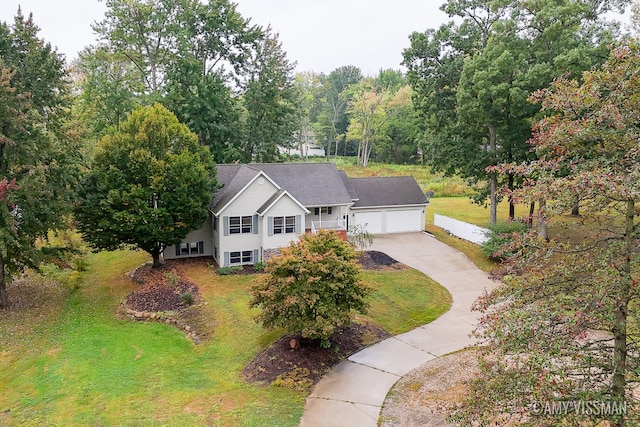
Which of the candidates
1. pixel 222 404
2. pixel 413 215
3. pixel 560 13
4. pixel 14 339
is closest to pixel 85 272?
pixel 14 339

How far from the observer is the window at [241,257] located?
2541cm

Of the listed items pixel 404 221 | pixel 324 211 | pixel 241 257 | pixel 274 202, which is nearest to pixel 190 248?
pixel 241 257

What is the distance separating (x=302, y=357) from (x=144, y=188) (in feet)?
39.5

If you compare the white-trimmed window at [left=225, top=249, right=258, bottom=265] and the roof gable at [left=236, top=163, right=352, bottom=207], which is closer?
the white-trimmed window at [left=225, top=249, right=258, bottom=265]

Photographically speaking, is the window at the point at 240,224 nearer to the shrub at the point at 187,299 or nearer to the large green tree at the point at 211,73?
the shrub at the point at 187,299

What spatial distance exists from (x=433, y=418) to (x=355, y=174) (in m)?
43.9

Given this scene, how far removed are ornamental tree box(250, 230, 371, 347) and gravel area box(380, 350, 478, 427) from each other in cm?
281

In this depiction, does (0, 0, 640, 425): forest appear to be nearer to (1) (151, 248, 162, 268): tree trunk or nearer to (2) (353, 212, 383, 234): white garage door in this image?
(1) (151, 248, 162, 268): tree trunk

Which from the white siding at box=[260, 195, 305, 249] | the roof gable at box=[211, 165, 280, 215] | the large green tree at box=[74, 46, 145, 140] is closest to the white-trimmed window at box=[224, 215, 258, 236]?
the white siding at box=[260, 195, 305, 249]

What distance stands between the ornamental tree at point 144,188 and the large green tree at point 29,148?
1.31 metres

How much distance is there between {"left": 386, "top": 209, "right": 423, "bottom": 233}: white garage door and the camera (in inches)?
1265

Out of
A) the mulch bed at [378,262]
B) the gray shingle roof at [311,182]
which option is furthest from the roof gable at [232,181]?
the mulch bed at [378,262]

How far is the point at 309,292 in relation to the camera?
49.7ft

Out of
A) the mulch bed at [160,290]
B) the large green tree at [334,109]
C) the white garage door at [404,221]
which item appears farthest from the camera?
the large green tree at [334,109]
